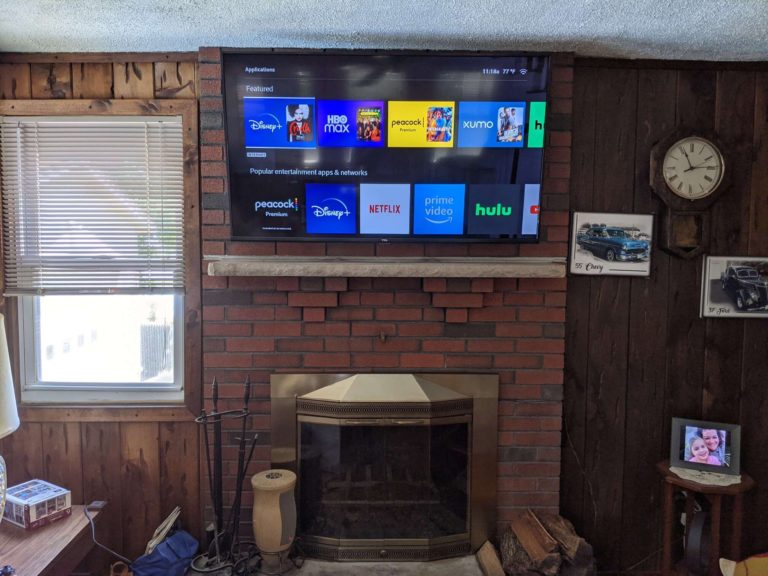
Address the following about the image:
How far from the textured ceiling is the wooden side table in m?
1.82

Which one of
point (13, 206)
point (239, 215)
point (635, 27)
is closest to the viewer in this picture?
point (635, 27)

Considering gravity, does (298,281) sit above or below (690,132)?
below

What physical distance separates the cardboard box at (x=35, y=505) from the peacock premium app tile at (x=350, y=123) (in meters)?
1.82

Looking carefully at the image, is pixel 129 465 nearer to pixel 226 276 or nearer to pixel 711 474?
pixel 226 276

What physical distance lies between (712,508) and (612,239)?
3.95ft

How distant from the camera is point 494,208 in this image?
2186 millimetres

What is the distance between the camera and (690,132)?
2312mm

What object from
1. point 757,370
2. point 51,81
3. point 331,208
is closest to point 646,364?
point 757,370

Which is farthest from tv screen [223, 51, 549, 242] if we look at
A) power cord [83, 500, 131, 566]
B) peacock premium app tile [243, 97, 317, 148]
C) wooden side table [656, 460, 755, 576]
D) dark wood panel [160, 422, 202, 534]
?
power cord [83, 500, 131, 566]

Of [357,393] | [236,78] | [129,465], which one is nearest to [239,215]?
[236,78]

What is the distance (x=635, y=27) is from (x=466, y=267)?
1.14 metres

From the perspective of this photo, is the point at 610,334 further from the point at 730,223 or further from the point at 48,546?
the point at 48,546

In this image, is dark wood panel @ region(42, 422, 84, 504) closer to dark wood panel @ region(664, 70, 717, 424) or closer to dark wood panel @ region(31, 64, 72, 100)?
dark wood panel @ region(31, 64, 72, 100)

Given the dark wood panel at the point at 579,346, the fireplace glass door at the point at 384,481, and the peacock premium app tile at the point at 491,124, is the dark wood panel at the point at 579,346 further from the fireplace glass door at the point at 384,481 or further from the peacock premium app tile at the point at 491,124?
the fireplace glass door at the point at 384,481
